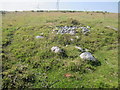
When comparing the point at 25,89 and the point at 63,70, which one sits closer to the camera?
the point at 25,89

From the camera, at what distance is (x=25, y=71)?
14680mm

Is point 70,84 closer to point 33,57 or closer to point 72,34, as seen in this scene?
point 33,57

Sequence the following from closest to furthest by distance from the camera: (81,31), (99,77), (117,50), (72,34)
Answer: (99,77)
(117,50)
(72,34)
(81,31)

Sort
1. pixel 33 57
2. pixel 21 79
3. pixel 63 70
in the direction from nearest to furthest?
pixel 21 79, pixel 63 70, pixel 33 57

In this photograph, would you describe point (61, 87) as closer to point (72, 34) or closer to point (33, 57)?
point (33, 57)

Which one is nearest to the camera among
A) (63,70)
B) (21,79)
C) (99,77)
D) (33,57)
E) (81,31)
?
(21,79)

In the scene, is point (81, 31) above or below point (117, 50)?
above

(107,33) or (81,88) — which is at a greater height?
(107,33)

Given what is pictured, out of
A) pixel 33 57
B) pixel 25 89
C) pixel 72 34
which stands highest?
pixel 72 34

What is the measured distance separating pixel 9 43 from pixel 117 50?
1747cm

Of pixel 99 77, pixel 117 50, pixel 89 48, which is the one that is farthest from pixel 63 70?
pixel 117 50

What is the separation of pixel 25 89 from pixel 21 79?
1.26 meters

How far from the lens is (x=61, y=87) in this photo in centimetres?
1236

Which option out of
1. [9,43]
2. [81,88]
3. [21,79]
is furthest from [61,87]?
[9,43]
